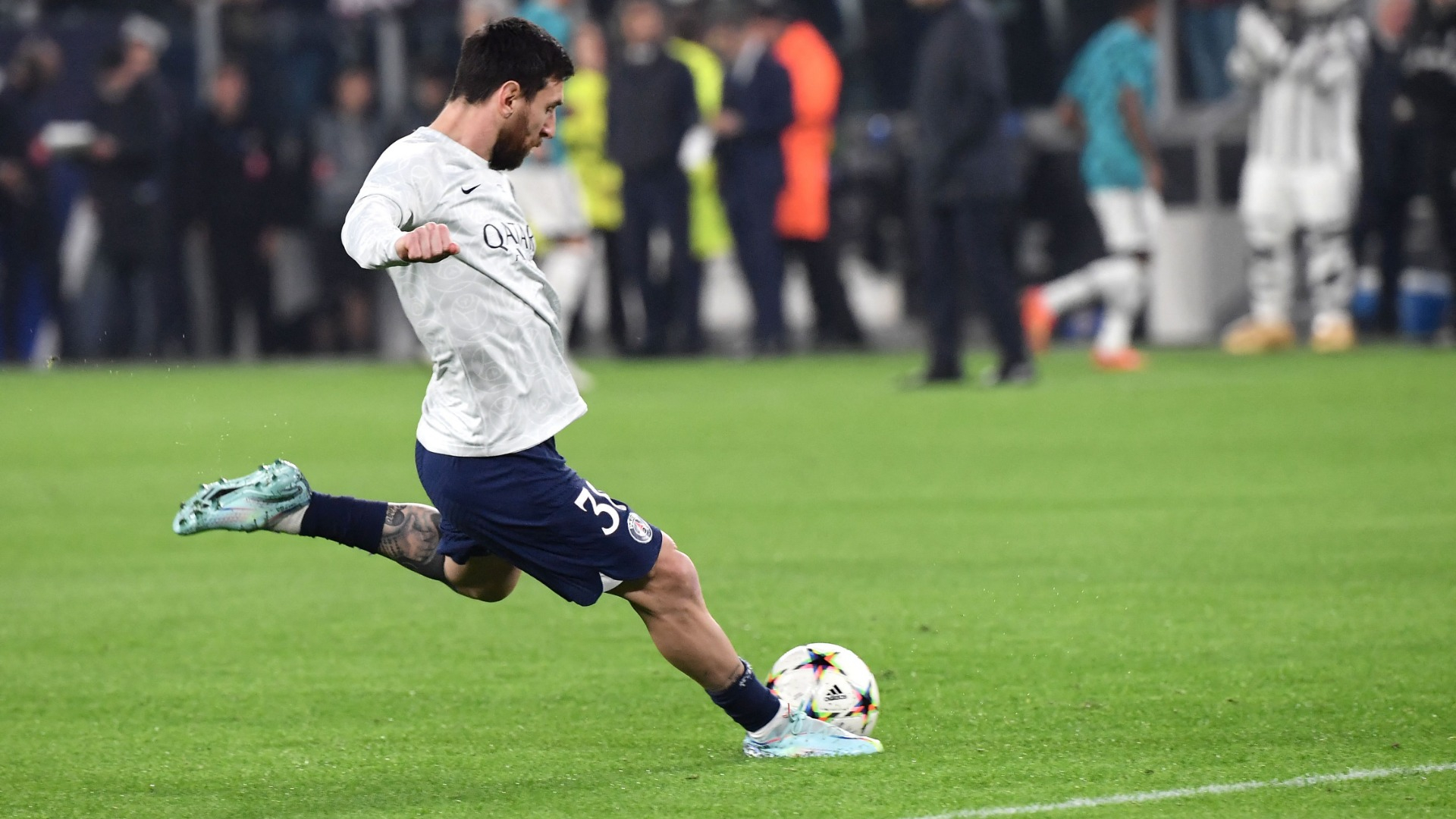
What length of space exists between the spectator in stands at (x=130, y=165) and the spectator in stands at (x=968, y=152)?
27.6ft

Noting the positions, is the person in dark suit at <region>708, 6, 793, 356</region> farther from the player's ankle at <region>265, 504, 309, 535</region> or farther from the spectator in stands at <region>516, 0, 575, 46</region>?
the player's ankle at <region>265, 504, 309, 535</region>

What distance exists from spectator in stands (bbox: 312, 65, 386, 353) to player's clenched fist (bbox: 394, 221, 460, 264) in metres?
15.6

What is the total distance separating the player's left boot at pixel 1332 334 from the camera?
55.8ft

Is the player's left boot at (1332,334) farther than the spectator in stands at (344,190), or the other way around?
the spectator in stands at (344,190)

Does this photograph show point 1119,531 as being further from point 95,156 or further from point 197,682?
point 95,156

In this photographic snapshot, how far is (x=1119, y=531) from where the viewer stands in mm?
8922

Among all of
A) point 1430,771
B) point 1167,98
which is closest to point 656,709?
point 1430,771

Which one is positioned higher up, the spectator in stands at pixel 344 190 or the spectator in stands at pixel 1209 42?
the spectator in stands at pixel 1209 42

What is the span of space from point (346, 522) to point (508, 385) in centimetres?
77

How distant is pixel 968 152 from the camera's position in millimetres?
14578

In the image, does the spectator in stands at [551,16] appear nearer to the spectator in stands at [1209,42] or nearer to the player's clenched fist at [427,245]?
the spectator in stands at [1209,42]

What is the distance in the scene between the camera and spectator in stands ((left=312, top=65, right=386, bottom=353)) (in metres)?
20.6

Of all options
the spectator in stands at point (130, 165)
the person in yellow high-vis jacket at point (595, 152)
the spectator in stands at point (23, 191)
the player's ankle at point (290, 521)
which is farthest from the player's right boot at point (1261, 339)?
the player's ankle at point (290, 521)

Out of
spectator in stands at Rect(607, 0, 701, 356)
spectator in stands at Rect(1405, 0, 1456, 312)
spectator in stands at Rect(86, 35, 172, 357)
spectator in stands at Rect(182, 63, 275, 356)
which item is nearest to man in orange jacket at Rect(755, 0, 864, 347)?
spectator in stands at Rect(607, 0, 701, 356)
